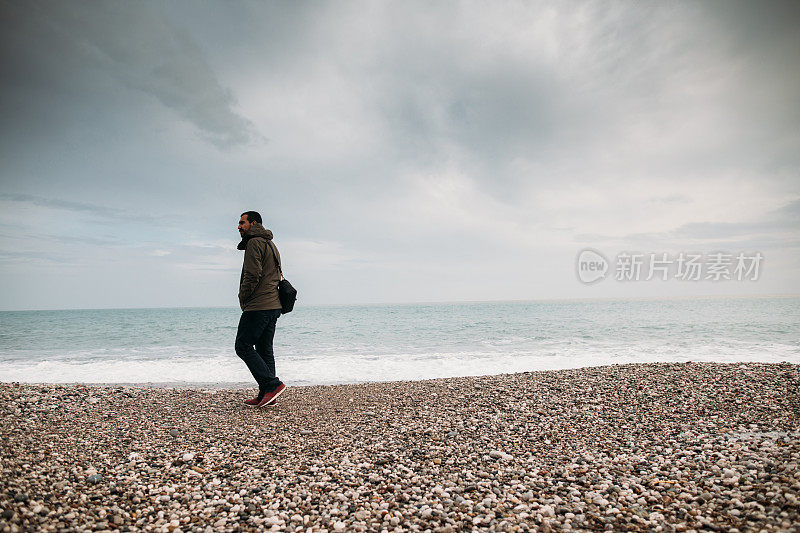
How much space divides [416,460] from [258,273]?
3.80m

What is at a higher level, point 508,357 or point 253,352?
point 253,352

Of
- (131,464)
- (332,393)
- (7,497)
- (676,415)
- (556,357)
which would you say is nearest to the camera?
(7,497)

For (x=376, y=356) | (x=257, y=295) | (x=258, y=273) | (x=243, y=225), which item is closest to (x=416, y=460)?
(x=257, y=295)

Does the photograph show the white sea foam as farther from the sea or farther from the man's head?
the man's head

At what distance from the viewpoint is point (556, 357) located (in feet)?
51.1

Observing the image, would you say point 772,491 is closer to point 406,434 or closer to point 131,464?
point 406,434

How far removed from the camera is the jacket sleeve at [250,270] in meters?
6.27

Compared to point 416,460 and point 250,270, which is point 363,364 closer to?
point 250,270

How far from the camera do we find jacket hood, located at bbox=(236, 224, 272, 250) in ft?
21.4

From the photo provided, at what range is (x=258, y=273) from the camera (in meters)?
6.30

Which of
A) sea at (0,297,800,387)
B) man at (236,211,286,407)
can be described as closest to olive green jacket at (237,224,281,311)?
man at (236,211,286,407)

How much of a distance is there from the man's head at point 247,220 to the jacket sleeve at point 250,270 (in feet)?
1.40

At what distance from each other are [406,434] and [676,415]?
14.1ft

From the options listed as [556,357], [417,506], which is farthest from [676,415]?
[556,357]
